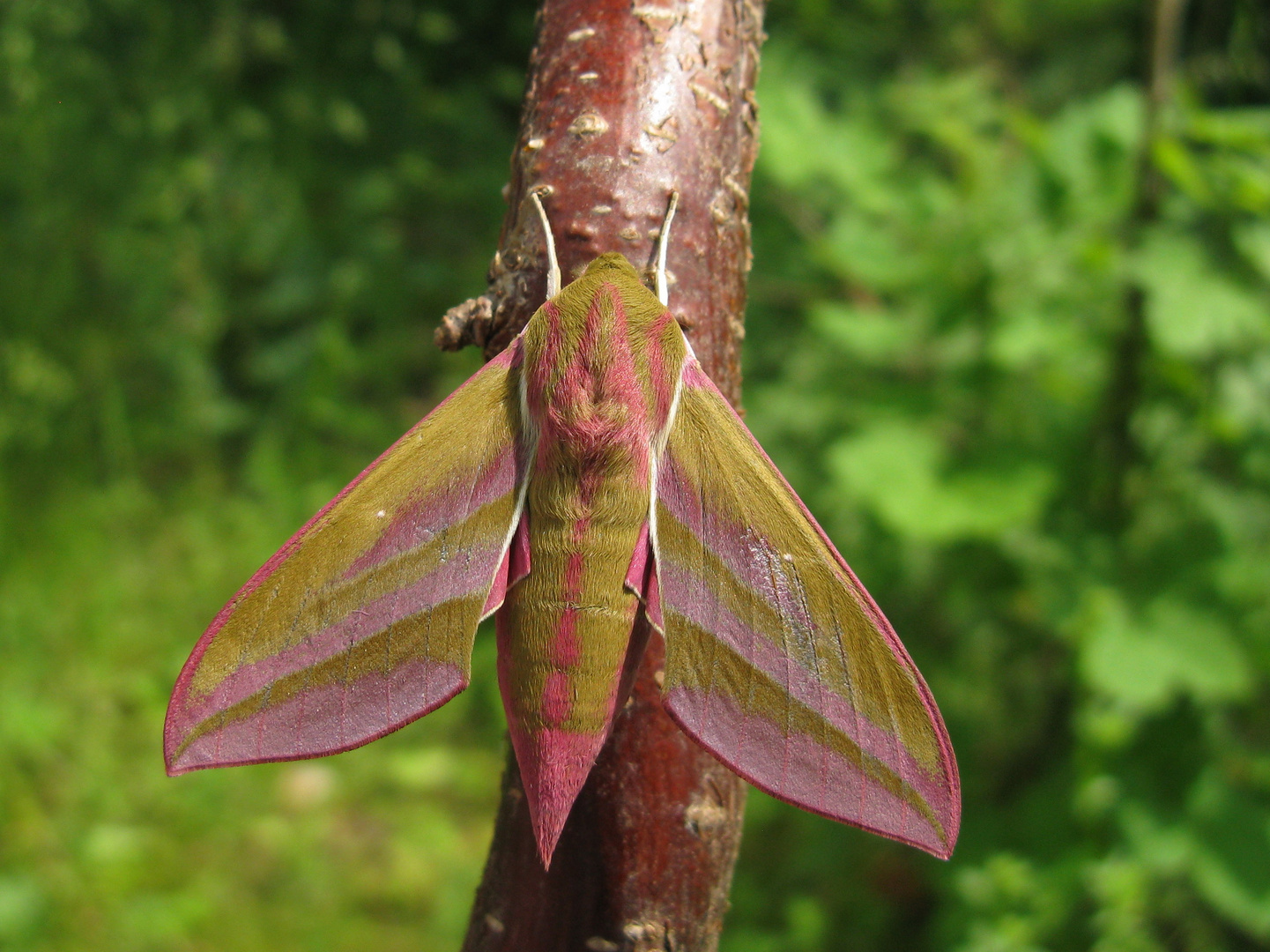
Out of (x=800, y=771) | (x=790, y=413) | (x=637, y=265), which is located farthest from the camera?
(x=790, y=413)

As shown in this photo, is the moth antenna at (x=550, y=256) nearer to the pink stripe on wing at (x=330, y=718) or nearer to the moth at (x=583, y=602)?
the moth at (x=583, y=602)

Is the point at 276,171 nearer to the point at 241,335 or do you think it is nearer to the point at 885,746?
the point at 241,335

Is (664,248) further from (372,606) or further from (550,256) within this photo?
(372,606)

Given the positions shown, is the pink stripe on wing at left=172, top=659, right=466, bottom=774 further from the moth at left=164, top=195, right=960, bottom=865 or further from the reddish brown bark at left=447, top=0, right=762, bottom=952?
the reddish brown bark at left=447, top=0, right=762, bottom=952

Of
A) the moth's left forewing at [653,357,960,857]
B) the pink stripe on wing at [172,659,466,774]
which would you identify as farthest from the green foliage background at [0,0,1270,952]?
the pink stripe on wing at [172,659,466,774]

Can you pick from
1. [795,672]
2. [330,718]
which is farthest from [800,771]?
[330,718]

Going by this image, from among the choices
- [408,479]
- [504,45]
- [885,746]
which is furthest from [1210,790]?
[504,45]

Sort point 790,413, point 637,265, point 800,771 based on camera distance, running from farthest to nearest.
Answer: point 790,413 < point 637,265 < point 800,771

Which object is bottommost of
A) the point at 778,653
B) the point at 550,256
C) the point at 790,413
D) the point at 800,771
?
the point at 800,771
